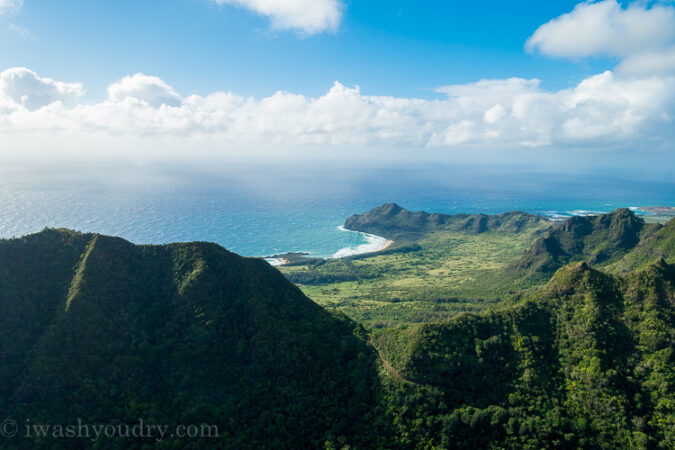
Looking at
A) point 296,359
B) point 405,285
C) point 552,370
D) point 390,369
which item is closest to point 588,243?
point 405,285

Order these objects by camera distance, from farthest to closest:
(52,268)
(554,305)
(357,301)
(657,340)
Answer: (357,301)
(554,305)
(52,268)
(657,340)

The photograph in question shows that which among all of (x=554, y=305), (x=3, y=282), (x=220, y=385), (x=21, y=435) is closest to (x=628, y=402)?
(x=554, y=305)

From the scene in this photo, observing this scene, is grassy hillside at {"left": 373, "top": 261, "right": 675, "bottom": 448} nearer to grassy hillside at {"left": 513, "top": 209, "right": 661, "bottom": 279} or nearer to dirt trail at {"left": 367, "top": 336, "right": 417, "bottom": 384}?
dirt trail at {"left": 367, "top": 336, "right": 417, "bottom": 384}

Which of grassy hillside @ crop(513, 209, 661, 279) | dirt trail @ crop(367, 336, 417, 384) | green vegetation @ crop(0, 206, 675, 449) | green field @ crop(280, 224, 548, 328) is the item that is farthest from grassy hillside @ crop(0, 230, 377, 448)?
grassy hillside @ crop(513, 209, 661, 279)

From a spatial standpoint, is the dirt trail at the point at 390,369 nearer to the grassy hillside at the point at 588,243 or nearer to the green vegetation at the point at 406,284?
the green vegetation at the point at 406,284

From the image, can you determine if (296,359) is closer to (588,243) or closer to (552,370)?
(552,370)

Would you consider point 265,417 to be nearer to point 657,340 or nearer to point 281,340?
point 281,340

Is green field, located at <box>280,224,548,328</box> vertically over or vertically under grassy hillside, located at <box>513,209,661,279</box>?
under
